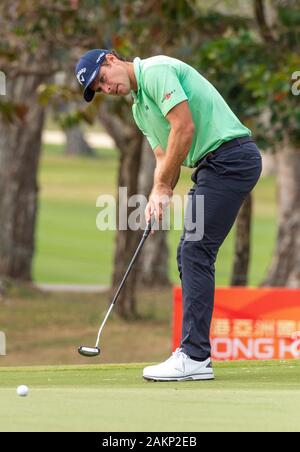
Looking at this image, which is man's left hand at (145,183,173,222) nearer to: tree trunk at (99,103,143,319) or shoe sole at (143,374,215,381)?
shoe sole at (143,374,215,381)

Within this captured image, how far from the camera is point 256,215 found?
46.2m

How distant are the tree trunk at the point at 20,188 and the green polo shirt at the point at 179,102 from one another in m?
15.2

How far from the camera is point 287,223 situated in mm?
21938

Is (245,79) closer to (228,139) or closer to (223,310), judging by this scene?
(223,310)

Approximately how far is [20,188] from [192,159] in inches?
651

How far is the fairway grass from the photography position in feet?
18.8

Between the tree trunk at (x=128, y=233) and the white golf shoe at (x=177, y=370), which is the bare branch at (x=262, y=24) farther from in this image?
the white golf shoe at (x=177, y=370)

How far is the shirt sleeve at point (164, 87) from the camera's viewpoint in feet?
24.2

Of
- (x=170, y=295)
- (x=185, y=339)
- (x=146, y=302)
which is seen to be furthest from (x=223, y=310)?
(x=170, y=295)

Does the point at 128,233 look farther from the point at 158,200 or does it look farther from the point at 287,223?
the point at 158,200

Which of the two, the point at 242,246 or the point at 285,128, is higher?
the point at 285,128

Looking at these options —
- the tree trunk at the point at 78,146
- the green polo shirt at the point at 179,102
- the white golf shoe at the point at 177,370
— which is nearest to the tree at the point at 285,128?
the green polo shirt at the point at 179,102

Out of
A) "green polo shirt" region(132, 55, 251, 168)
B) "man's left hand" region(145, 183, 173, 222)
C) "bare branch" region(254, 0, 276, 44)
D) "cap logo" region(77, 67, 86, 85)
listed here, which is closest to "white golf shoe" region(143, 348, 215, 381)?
"man's left hand" region(145, 183, 173, 222)

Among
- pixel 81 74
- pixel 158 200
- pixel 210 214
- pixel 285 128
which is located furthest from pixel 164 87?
pixel 285 128
